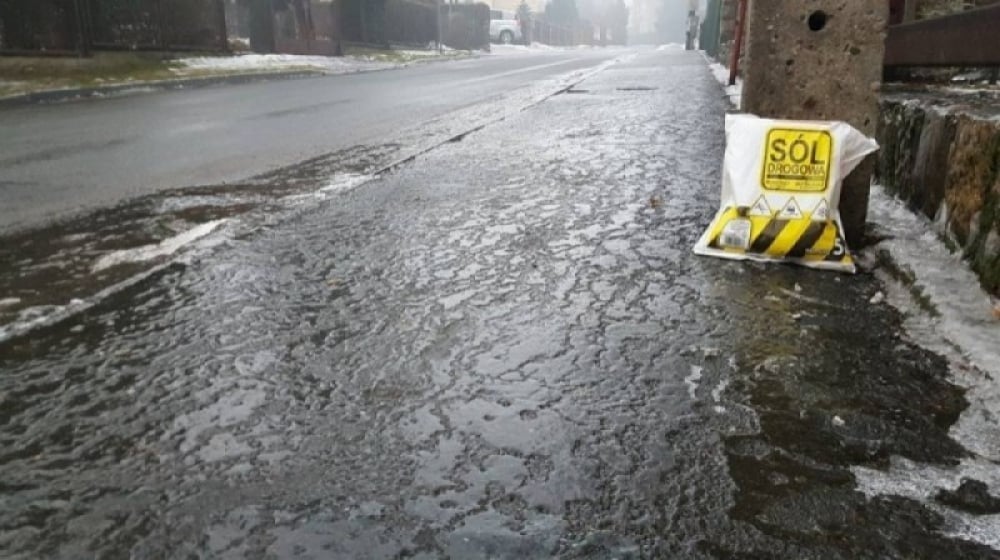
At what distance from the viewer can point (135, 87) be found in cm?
1421

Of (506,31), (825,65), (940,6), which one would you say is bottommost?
(825,65)

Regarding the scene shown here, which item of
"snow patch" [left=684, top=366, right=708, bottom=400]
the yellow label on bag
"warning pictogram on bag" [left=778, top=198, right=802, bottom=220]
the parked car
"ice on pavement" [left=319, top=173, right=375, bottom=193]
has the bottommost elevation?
"snow patch" [left=684, top=366, right=708, bottom=400]

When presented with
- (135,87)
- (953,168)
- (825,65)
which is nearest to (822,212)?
(953,168)

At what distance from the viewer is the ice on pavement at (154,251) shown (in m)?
3.29

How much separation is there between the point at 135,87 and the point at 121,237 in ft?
39.6

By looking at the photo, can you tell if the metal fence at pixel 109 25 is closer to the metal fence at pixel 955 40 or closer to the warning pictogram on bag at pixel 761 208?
the metal fence at pixel 955 40

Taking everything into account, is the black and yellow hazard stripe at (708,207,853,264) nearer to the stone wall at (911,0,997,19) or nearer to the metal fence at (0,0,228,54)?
the stone wall at (911,0,997,19)

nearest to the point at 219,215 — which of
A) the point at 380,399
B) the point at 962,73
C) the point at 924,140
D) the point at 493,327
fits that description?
the point at 493,327

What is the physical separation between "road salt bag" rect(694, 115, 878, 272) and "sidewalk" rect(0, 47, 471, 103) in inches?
477

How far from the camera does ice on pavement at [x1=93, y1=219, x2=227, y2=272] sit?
10.8ft

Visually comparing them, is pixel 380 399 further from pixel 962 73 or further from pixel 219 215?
pixel 962 73

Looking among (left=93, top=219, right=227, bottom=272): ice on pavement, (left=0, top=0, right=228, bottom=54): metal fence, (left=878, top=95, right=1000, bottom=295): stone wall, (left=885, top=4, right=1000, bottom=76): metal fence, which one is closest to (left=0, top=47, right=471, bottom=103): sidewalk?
(left=0, top=0, right=228, bottom=54): metal fence

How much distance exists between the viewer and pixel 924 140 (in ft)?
11.3

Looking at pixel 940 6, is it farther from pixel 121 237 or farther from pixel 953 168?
pixel 121 237
